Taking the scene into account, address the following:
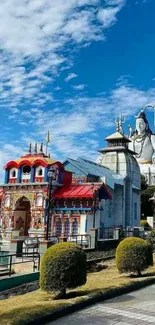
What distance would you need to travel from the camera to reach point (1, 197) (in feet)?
107

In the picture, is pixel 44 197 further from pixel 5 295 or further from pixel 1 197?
pixel 5 295

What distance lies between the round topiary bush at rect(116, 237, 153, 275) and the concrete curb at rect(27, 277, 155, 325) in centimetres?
118

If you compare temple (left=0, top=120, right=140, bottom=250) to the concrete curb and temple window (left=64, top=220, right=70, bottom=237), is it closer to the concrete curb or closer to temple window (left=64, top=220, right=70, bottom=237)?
temple window (left=64, top=220, right=70, bottom=237)

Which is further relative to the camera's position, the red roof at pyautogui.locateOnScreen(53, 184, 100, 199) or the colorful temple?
the colorful temple

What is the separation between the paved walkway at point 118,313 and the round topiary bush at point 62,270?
1121 millimetres

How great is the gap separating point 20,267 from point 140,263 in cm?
625

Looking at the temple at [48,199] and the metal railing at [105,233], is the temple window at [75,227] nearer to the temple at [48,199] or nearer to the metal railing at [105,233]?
the temple at [48,199]

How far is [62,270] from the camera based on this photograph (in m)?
10.4

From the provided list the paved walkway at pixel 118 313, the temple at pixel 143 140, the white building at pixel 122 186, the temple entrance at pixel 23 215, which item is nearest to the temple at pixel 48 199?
the temple entrance at pixel 23 215

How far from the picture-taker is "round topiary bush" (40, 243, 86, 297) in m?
10.4

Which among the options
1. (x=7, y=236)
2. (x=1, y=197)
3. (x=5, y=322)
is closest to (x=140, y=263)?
(x=5, y=322)

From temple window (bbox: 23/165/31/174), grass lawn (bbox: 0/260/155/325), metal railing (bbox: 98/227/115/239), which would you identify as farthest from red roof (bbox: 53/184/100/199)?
grass lawn (bbox: 0/260/155/325)

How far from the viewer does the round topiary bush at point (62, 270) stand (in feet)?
34.0

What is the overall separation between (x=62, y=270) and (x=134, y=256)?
4.88m
